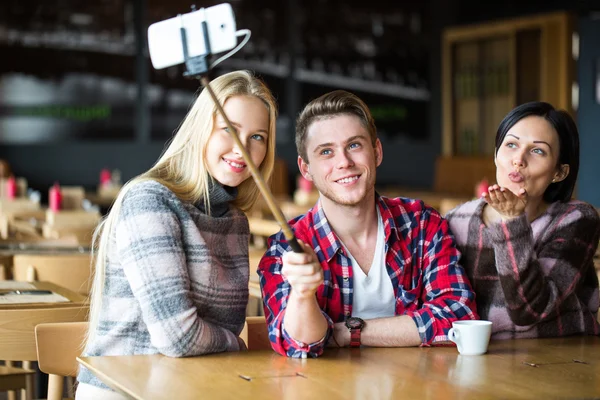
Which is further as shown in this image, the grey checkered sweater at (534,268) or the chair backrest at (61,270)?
the chair backrest at (61,270)

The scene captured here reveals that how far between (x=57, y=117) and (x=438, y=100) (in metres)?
4.39

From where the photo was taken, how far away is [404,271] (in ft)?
8.49

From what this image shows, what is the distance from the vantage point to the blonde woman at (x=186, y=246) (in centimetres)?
233

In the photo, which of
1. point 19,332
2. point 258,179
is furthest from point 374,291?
point 19,332

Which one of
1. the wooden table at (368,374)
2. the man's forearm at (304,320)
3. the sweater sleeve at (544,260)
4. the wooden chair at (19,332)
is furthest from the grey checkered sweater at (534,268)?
the wooden chair at (19,332)

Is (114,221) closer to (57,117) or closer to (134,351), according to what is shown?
(134,351)

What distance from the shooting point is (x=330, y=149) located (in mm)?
2559

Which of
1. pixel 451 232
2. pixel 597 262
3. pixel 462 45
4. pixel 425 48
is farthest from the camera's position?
pixel 425 48

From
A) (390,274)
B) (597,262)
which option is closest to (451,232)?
(390,274)

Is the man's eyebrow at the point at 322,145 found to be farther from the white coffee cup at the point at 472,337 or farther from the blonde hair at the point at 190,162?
the white coffee cup at the point at 472,337

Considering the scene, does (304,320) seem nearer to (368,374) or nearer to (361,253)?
(368,374)

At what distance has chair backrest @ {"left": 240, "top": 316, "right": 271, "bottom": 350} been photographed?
272cm

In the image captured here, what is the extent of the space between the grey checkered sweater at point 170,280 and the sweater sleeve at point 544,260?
2.21 feet

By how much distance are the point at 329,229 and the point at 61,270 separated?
1.67 meters
